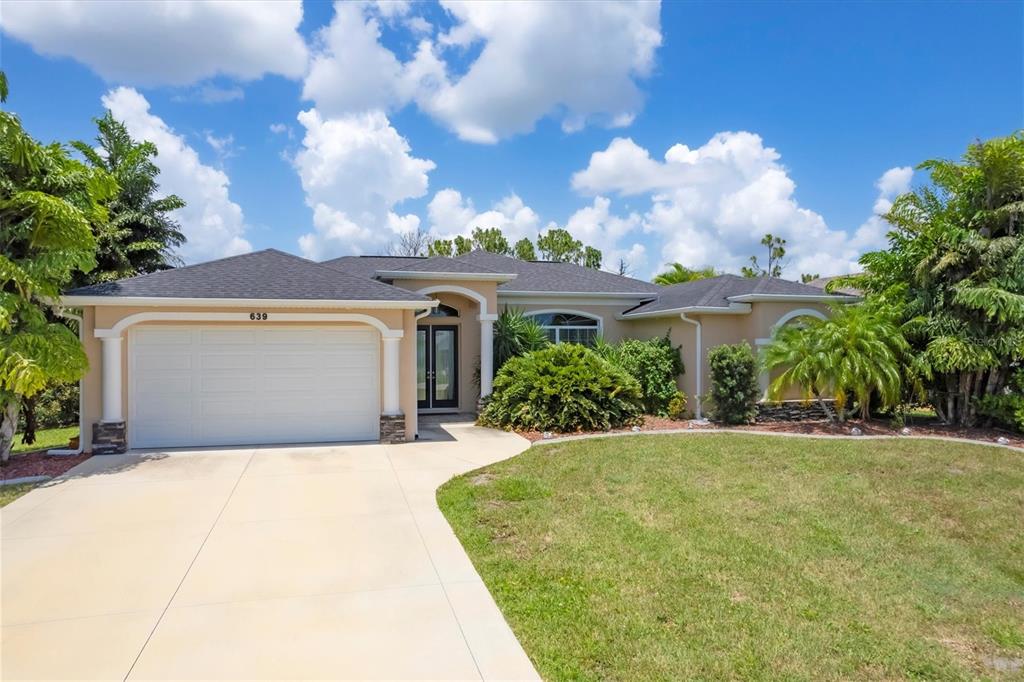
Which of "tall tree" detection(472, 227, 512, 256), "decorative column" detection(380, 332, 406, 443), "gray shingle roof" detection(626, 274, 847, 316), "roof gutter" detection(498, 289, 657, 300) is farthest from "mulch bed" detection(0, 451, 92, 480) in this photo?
"tall tree" detection(472, 227, 512, 256)

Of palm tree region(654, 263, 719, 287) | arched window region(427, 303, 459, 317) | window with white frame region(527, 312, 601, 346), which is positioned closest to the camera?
arched window region(427, 303, 459, 317)

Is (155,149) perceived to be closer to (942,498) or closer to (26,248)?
(26,248)

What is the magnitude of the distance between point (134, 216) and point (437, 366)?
1356 centimetres

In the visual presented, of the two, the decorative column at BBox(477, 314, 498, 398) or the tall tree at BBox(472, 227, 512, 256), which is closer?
the decorative column at BBox(477, 314, 498, 398)

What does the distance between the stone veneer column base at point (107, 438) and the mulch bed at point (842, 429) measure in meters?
7.79

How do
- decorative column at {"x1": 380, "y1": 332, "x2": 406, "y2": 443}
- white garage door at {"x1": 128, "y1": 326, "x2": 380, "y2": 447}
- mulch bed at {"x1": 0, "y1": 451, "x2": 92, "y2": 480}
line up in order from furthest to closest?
decorative column at {"x1": 380, "y1": 332, "x2": 406, "y2": 443} → white garage door at {"x1": 128, "y1": 326, "x2": 380, "y2": 447} → mulch bed at {"x1": 0, "y1": 451, "x2": 92, "y2": 480}

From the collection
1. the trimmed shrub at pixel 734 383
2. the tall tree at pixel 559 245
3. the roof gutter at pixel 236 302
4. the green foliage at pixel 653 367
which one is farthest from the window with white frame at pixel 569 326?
the tall tree at pixel 559 245

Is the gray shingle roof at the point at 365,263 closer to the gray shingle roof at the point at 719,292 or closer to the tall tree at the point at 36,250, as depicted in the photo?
the gray shingle roof at the point at 719,292

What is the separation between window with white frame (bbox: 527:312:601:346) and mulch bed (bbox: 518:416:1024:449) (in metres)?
4.14

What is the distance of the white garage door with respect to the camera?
36.6ft

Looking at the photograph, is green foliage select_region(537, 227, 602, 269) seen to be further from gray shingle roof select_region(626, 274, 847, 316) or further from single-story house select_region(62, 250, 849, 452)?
single-story house select_region(62, 250, 849, 452)

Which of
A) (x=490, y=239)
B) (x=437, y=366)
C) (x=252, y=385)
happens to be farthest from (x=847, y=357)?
(x=490, y=239)

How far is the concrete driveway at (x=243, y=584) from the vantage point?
3.97 m

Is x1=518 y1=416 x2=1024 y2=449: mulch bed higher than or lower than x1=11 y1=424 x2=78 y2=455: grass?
higher
